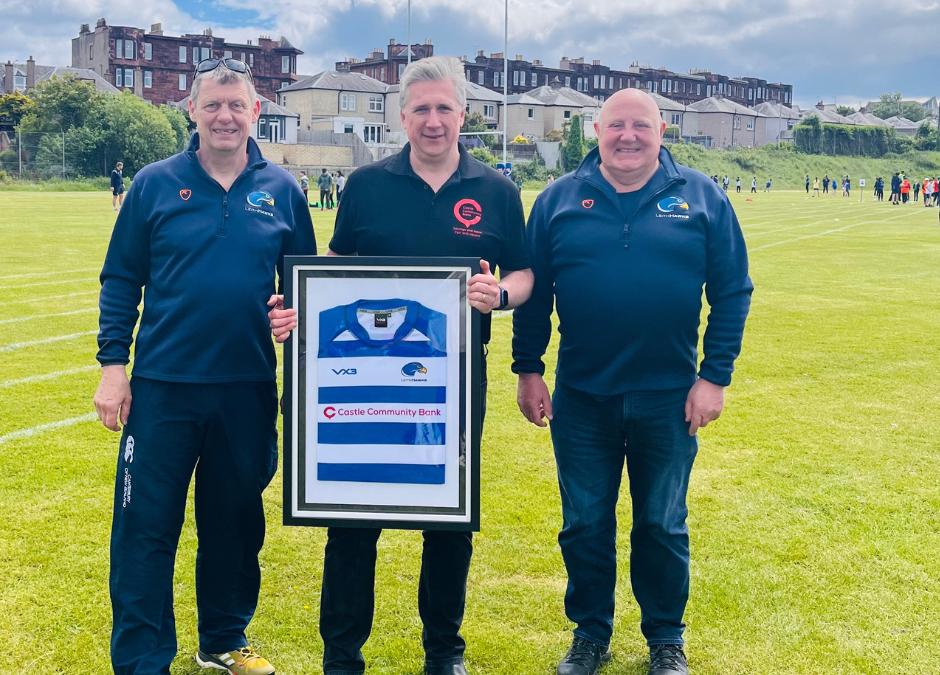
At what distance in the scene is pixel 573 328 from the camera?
401cm

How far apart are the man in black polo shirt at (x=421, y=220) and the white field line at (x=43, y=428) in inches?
170

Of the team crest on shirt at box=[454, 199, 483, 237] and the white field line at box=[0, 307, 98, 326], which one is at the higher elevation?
the team crest on shirt at box=[454, 199, 483, 237]

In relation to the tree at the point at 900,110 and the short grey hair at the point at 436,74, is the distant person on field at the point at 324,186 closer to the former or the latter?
the short grey hair at the point at 436,74

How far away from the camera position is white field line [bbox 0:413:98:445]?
23.7ft

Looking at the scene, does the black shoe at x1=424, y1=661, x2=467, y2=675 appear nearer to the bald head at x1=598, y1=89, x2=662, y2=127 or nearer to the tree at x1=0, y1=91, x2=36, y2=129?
the bald head at x1=598, y1=89, x2=662, y2=127

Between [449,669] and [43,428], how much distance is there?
471cm

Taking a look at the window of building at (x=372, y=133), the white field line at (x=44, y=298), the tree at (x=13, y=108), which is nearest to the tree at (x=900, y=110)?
the window of building at (x=372, y=133)

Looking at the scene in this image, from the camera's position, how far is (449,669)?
4039 millimetres

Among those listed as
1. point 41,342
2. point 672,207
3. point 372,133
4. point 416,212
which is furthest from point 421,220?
point 372,133

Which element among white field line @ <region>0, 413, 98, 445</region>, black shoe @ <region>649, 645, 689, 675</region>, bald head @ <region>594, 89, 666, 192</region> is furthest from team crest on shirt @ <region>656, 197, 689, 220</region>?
white field line @ <region>0, 413, 98, 445</region>

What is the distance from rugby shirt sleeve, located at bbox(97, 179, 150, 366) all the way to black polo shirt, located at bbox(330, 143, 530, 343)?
0.77 m

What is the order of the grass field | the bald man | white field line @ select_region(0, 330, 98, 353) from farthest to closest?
white field line @ select_region(0, 330, 98, 353), the grass field, the bald man

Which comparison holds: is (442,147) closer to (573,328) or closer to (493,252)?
(493,252)

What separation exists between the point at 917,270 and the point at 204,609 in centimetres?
1983
